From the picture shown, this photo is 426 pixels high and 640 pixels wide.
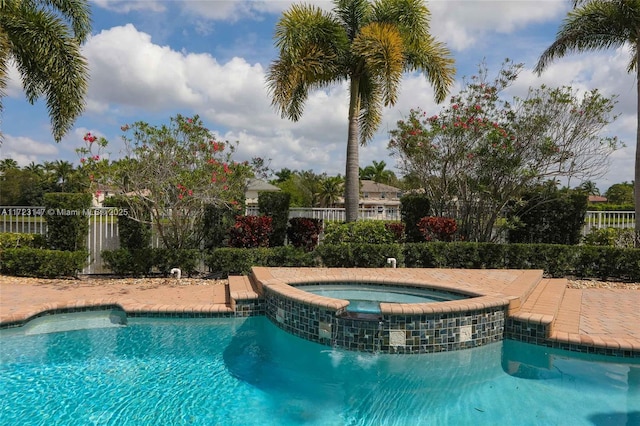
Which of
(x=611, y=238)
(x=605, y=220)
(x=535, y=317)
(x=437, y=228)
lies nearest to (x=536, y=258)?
(x=611, y=238)

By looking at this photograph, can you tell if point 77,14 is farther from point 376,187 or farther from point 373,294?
point 376,187

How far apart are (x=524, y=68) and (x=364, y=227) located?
7288 mm

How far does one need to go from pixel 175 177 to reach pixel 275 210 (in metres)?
3.00

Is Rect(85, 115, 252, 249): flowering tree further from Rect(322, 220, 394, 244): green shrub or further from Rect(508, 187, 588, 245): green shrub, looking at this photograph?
Rect(508, 187, 588, 245): green shrub

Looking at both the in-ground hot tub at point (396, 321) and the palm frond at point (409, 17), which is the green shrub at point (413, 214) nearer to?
the palm frond at point (409, 17)

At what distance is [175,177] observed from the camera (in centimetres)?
1037

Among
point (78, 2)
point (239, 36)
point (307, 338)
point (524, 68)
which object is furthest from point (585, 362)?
point (78, 2)

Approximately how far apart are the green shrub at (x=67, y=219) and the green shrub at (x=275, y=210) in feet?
14.7

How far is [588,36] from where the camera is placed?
1271 cm

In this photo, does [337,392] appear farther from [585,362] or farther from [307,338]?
[585,362]

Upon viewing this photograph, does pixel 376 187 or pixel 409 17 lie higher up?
pixel 409 17

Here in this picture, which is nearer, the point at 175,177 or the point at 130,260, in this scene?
the point at 175,177

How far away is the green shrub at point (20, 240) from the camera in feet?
35.3

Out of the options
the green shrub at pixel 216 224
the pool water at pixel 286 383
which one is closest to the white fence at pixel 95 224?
the green shrub at pixel 216 224
